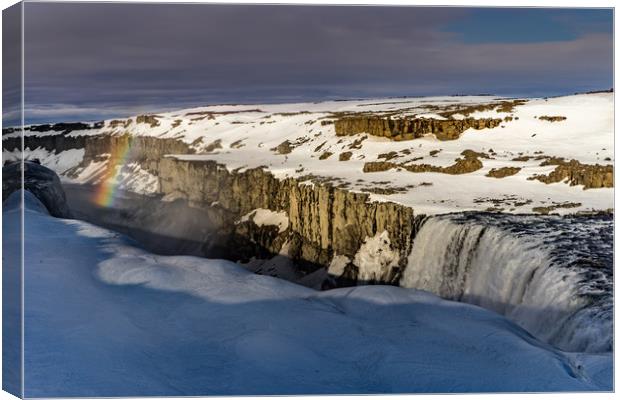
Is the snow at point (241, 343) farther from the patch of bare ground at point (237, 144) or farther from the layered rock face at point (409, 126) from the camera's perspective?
the patch of bare ground at point (237, 144)

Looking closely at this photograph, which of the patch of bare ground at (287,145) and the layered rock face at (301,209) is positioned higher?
the patch of bare ground at (287,145)

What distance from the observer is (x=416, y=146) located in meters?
15.3

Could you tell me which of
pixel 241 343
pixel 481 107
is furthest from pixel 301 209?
pixel 241 343

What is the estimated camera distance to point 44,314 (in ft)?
31.3

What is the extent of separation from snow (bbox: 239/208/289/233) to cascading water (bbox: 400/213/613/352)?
8.14 feet

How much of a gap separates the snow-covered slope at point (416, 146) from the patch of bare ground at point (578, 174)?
9 centimetres

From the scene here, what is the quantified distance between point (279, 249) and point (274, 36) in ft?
20.8

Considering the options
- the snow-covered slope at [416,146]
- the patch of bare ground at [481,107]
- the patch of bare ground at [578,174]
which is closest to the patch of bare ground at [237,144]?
the snow-covered slope at [416,146]

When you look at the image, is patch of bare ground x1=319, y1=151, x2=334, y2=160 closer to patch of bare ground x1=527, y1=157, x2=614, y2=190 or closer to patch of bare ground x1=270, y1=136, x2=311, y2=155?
patch of bare ground x1=270, y1=136, x2=311, y2=155

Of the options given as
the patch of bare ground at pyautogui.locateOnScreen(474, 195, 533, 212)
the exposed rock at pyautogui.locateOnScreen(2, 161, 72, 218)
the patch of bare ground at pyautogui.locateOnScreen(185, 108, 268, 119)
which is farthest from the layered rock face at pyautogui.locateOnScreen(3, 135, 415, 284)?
the patch of bare ground at pyautogui.locateOnScreen(474, 195, 533, 212)

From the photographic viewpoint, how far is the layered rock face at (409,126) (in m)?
13.9

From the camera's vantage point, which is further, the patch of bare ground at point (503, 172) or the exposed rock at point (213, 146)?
the exposed rock at point (213, 146)

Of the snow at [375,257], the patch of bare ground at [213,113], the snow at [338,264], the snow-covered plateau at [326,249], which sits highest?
the patch of bare ground at [213,113]

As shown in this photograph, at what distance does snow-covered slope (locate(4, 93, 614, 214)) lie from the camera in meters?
12.6
